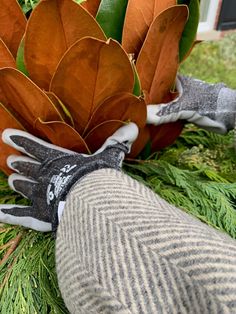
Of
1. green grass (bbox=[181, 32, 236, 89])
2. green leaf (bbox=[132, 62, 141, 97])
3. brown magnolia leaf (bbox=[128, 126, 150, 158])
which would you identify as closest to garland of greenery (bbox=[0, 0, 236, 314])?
brown magnolia leaf (bbox=[128, 126, 150, 158])

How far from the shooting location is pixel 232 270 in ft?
1.31

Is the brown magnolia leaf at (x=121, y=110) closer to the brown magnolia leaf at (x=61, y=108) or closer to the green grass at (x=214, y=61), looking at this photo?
the brown magnolia leaf at (x=61, y=108)

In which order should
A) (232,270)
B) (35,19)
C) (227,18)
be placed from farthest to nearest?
(227,18) → (35,19) → (232,270)

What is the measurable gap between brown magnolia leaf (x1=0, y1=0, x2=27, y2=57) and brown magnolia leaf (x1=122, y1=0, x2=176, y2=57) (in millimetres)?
150

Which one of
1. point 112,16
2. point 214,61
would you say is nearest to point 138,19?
point 112,16

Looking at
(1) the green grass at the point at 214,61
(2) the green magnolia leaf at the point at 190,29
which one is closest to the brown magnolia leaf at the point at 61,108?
(2) the green magnolia leaf at the point at 190,29

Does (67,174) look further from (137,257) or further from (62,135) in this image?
(137,257)

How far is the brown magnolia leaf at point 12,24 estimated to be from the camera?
66 cm

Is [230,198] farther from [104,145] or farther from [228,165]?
[104,145]

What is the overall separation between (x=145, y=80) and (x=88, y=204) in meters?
0.28

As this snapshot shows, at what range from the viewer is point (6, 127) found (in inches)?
27.1

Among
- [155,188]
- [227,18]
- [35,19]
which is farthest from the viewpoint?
[227,18]

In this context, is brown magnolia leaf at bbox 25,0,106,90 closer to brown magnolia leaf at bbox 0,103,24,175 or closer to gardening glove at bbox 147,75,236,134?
brown magnolia leaf at bbox 0,103,24,175

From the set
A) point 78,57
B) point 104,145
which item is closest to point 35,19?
point 78,57
